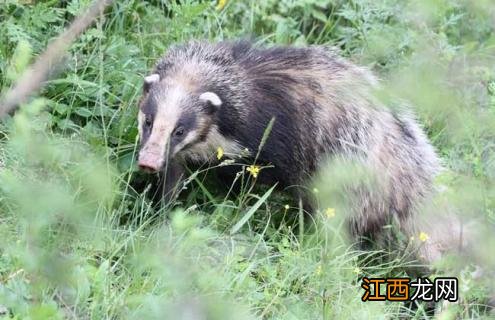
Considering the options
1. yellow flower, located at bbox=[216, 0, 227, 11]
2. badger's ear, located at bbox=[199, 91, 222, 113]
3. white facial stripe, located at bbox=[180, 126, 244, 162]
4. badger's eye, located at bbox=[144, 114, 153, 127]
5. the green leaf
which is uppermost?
yellow flower, located at bbox=[216, 0, 227, 11]

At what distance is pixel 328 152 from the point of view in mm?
5633

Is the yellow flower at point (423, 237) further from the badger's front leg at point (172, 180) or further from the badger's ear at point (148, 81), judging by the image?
the badger's ear at point (148, 81)

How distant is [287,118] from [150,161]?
0.98 meters

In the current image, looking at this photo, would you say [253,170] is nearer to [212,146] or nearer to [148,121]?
[212,146]

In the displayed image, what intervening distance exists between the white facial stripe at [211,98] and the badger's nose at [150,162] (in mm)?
599

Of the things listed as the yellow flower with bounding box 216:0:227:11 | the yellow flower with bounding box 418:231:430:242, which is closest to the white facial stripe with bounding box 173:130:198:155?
the yellow flower with bounding box 418:231:430:242

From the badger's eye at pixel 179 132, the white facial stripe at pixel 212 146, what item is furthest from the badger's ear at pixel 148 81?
the white facial stripe at pixel 212 146

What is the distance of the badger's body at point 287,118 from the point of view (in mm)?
5531

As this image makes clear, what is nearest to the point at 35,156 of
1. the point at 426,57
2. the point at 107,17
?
the point at 426,57

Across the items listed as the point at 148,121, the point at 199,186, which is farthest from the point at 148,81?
the point at 199,186

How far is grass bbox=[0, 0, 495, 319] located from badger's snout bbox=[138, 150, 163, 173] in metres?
0.20

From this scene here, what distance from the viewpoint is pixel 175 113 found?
5469 mm

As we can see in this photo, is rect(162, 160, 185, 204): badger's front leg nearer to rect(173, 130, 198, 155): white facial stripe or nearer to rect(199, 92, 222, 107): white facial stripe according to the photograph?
rect(173, 130, 198, 155): white facial stripe

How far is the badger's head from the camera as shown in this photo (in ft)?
17.6
